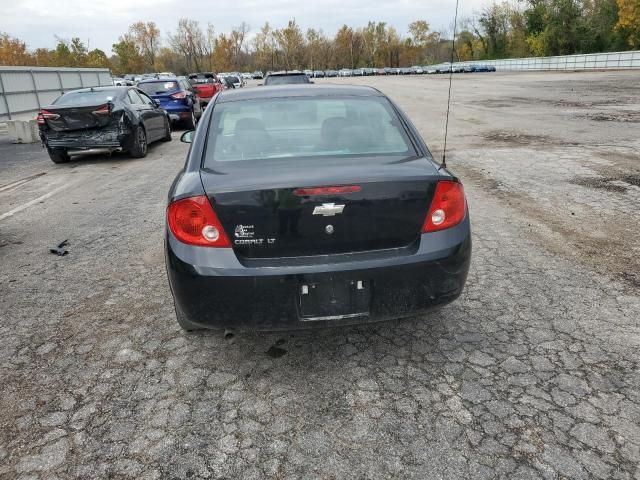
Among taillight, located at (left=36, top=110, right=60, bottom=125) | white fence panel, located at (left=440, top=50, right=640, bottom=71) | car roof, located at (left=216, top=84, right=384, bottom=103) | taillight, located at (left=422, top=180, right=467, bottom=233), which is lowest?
white fence panel, located at (left=440, top=50, right=640, bottom=71)

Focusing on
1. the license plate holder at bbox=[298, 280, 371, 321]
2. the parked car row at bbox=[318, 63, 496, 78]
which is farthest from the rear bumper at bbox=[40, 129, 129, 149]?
the parked car row at bbox=[318, 63, 496, 78]

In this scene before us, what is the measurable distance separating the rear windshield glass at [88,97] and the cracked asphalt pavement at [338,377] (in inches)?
224

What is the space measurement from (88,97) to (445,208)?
9930mm

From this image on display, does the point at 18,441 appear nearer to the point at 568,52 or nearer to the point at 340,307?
the point at 340,307

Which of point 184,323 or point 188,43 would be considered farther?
point 188,43

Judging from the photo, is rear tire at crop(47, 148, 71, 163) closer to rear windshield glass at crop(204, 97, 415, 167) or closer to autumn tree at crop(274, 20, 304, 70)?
rear windshield glass at crop(204, 97, 415, 167)

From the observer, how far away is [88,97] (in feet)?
35.1

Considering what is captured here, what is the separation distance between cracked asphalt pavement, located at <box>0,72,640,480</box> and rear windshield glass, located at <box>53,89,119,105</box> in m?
5.68

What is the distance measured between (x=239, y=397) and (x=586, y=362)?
2001 mm

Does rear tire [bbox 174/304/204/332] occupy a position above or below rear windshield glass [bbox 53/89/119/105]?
below

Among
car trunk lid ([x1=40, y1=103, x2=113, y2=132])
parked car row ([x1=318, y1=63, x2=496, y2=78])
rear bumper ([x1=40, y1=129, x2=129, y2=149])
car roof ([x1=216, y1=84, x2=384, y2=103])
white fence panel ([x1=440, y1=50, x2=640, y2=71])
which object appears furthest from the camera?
parked car row ([x1=318, y1=63, x2=496, y2=78])

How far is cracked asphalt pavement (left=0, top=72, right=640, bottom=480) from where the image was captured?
92.5 inches

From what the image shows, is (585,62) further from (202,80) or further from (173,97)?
(173,97)

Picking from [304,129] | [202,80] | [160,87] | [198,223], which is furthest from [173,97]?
[198,223]
